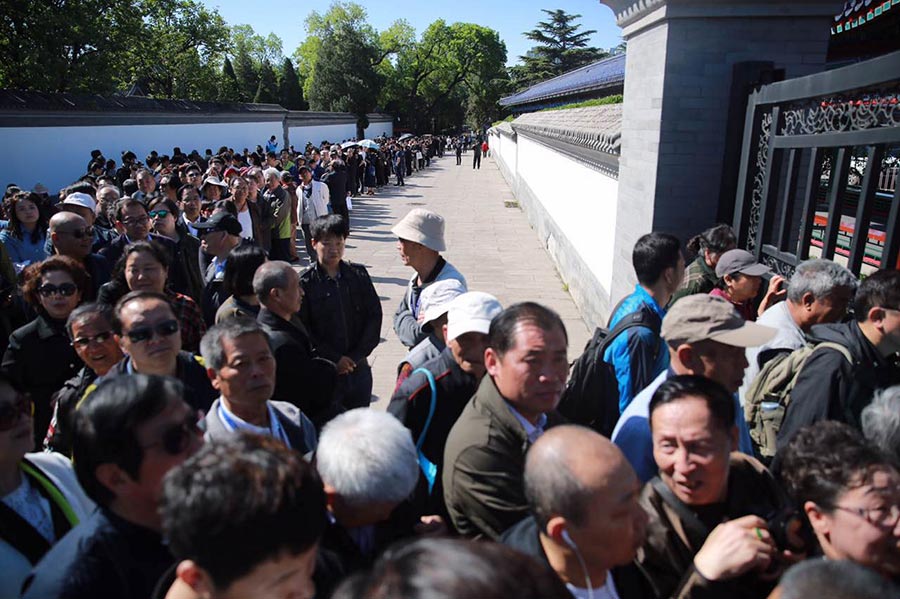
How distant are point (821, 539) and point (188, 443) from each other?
1.76 m

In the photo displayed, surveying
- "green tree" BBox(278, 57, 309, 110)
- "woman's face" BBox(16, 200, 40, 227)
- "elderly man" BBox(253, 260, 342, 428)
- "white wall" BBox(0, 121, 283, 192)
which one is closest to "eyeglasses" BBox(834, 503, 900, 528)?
"elderly man" BBox(253, 260, 342, 428)

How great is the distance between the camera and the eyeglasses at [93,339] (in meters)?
2.69

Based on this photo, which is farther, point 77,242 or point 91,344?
point 77,242

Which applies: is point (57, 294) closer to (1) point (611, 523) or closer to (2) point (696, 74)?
(1) point (611, 523)

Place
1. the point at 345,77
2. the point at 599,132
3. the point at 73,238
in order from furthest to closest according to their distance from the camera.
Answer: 1. the point at 345,77
2. the point at 599,132
3. the point at 73,238

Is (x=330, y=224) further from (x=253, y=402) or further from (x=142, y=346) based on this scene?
(x=253, y=402)

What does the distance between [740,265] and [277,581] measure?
10.9 feet

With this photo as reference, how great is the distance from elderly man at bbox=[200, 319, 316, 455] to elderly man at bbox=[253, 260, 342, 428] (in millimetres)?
507


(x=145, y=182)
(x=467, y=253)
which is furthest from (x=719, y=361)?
(x=467, y=253)

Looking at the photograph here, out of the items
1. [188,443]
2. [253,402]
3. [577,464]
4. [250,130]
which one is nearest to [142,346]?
[253,402]

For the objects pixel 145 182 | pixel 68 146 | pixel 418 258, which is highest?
pixel 68 146

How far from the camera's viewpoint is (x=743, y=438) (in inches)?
87.3

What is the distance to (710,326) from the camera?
2219 mm

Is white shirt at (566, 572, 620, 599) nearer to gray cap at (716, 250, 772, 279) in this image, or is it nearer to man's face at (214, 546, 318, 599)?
man's face at (214, 546, 318, 599)
